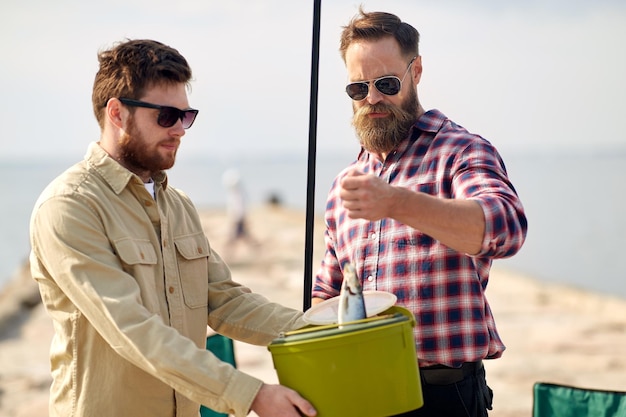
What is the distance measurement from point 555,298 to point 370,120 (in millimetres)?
17323

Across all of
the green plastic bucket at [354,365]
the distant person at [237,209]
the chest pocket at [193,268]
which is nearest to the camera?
the green plastic bucket at [354,365]

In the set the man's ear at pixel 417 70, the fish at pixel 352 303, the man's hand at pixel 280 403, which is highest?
Answer: the man's ear at pixel 417 70

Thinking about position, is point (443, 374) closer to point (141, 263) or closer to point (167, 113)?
point (141, 263)

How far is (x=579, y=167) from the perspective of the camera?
259 ft

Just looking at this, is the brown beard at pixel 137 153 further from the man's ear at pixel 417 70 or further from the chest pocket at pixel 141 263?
the man's ear at pixel 417 70

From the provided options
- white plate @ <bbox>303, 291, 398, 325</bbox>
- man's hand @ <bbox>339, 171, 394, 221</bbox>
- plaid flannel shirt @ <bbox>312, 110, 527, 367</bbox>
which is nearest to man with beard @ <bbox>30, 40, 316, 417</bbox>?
white plate @ <bbox>303, 291, 398, 325</bbox>

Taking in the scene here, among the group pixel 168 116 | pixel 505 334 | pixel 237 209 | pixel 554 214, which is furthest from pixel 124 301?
pixel 554 214

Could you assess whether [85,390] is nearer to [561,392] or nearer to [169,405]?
[169,405]

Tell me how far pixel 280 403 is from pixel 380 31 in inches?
51.8

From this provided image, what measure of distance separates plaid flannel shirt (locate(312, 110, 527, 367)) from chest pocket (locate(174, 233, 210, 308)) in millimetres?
504

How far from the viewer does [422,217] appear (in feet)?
8.09

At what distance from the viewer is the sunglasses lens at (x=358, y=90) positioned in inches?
119

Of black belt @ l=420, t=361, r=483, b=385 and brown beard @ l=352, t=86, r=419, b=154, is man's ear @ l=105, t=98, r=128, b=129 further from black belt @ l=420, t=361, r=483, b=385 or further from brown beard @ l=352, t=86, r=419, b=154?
black belt @ l=420, t=361, r=483, b=385

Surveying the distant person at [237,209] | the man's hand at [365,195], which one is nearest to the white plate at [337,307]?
the man's hand at [365,195]
